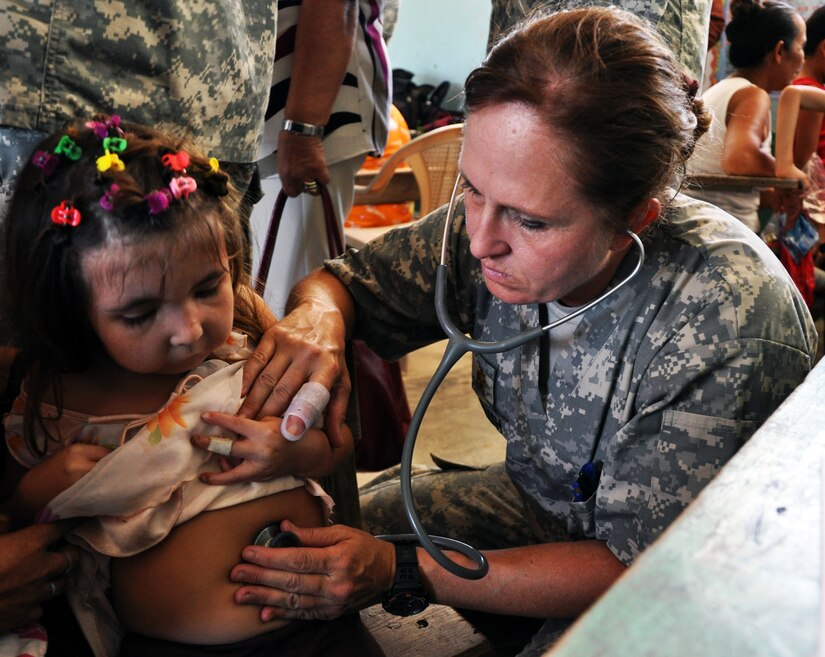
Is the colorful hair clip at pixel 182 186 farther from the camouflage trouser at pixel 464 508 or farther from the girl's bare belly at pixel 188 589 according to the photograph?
the camouflage trouser at pixel 464 508

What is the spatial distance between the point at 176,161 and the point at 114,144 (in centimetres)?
8

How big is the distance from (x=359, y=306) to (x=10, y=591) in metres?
0.76

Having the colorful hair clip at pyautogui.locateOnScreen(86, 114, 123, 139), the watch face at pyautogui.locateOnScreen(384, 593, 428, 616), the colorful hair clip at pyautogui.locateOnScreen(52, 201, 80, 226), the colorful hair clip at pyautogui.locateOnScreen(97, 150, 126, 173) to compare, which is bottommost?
the watch face at pyautogui.locateOnScreen(384, 593, 428, 616)

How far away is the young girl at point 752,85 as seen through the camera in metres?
3.46

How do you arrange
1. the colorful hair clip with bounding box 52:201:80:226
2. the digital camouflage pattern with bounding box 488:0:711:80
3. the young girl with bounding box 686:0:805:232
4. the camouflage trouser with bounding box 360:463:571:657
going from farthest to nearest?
the young girl with bounding box 686:0:805:232 → the camouflage trouser with bounding box 360:463:571:657 → the digital camouflage pattern with bounding box 488:0:711:80 → the colorful hair clip with bounding box 52:201:80:226

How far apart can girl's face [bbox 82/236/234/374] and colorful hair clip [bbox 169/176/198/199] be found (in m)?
0.07

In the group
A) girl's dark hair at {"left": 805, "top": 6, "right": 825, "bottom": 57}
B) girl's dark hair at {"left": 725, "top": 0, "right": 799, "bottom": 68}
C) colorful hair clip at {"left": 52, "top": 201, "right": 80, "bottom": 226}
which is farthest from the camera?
girl's dark hair at {"left": 805, "top": 6, "right": 825, "bottom": 57}

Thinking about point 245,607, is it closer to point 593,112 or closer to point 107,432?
point 107,432

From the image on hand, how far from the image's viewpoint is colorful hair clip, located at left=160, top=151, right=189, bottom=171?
3.58 ft

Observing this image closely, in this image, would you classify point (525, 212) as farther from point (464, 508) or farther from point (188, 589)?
point (464, 508)

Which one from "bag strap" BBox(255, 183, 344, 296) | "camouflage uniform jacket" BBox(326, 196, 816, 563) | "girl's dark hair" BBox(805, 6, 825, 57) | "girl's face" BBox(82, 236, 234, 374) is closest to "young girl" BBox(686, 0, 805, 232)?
"girl's dark hair" BBox(805, 6, 825, 57)

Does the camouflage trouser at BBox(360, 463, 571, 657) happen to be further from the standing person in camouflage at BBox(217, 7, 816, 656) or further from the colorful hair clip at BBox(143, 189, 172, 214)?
the colorful hair clip at BBox(143, 189, 172, 214)

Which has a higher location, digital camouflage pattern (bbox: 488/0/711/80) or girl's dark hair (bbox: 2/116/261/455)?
digital camouflage pattern (bbox: 488/0/711/80)

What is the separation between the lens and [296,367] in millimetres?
1276
